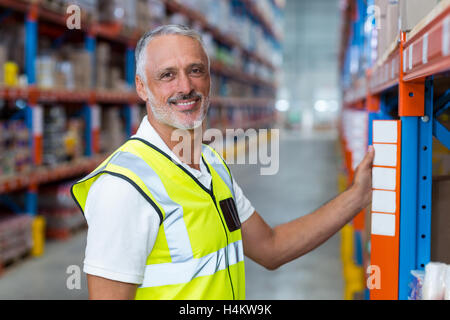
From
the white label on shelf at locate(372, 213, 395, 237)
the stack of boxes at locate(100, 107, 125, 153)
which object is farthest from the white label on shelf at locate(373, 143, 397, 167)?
the stack of boxes at locate(100, 107, 125, 153)

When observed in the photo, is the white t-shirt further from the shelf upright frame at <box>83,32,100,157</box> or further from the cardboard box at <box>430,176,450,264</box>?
the shelf upright frame at <box>83,32,100,157</box>

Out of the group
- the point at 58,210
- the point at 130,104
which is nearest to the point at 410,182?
the point at 58,210

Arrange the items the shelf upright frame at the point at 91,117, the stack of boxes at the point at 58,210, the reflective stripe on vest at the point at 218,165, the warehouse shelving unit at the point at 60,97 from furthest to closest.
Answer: the shelf upright frame at the point at 91,117 → the stack of boxes at the point at 58,210 → the warehouse shelving unit at the point at 60,97 → the reflective stripe on vest at the point at 218,165

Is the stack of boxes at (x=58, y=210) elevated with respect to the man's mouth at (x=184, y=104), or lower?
lower

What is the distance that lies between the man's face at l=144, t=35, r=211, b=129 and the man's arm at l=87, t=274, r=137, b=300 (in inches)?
21.1

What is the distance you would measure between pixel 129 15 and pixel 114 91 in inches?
40.7

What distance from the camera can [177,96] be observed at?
5.34ft

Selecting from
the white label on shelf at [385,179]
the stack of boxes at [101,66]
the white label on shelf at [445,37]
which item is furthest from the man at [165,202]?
the stack of boxes at [101,66]

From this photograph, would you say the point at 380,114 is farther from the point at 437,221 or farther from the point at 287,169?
the point at 287,169

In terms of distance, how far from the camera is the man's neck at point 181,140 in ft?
5.49

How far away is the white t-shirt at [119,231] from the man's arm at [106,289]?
2cm

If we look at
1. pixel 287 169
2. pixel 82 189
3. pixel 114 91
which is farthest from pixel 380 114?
pixel 287 169

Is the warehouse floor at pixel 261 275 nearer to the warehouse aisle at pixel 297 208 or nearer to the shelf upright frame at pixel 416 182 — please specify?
the warehouse aisle at pixel 297 208

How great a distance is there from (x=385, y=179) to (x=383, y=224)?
145mm
